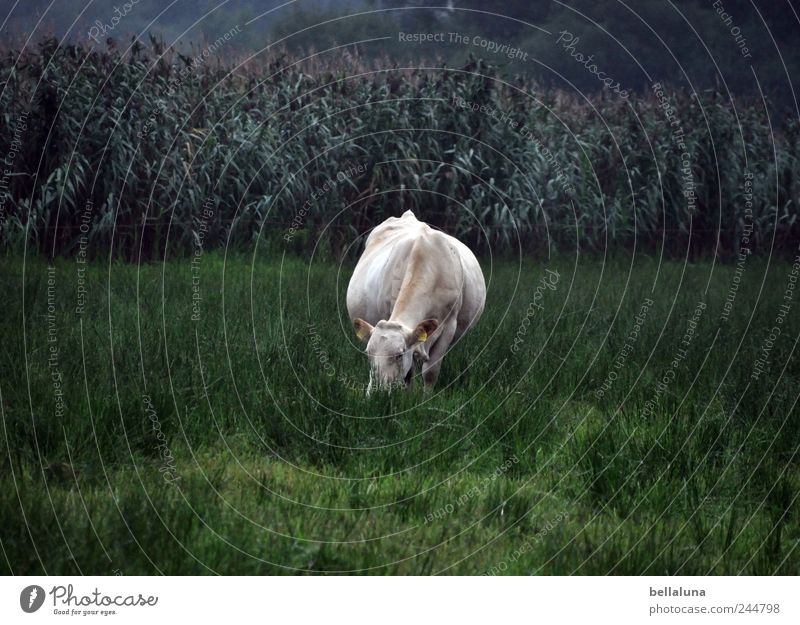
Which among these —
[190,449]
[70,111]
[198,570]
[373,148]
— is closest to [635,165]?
[373,148]

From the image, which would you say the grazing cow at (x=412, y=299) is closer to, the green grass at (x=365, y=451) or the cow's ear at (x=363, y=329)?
the cow's ear at (x=363, y=329)

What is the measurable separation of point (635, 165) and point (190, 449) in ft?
42.7

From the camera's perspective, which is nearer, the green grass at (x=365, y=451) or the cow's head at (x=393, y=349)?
the green grass at (x=365, y=451)

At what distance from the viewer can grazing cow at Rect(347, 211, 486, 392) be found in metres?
7.01

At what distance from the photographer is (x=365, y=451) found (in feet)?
19.6

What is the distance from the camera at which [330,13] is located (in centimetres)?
1231

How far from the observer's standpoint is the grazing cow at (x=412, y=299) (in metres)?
7.01
